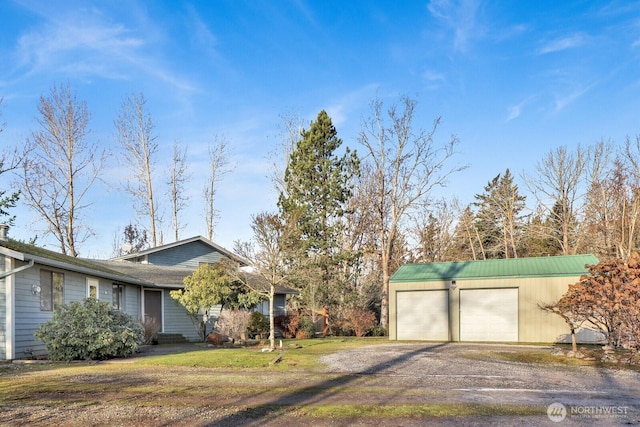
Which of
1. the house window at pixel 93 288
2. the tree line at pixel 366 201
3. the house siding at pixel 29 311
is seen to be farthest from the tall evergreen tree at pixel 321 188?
the house siding at pixel 29 311

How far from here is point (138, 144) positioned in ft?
106

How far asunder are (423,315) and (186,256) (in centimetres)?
1331

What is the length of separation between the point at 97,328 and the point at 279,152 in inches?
924

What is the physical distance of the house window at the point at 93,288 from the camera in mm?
16234

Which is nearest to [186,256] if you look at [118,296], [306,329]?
[118,296]

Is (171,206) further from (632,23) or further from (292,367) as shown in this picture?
(632,23)

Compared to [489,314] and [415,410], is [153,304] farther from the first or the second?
[415,410]

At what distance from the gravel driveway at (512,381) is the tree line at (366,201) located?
12.6 metres

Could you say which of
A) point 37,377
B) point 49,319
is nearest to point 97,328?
point 49,319

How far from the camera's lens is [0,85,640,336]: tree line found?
1081 inches

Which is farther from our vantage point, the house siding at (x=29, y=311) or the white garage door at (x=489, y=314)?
the white garage door at (x=489, y=314)

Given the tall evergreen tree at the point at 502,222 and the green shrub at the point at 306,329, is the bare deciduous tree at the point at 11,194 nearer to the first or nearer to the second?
the green shrub at the point at 306,329

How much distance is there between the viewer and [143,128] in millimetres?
32250

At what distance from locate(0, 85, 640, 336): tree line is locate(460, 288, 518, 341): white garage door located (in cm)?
662
